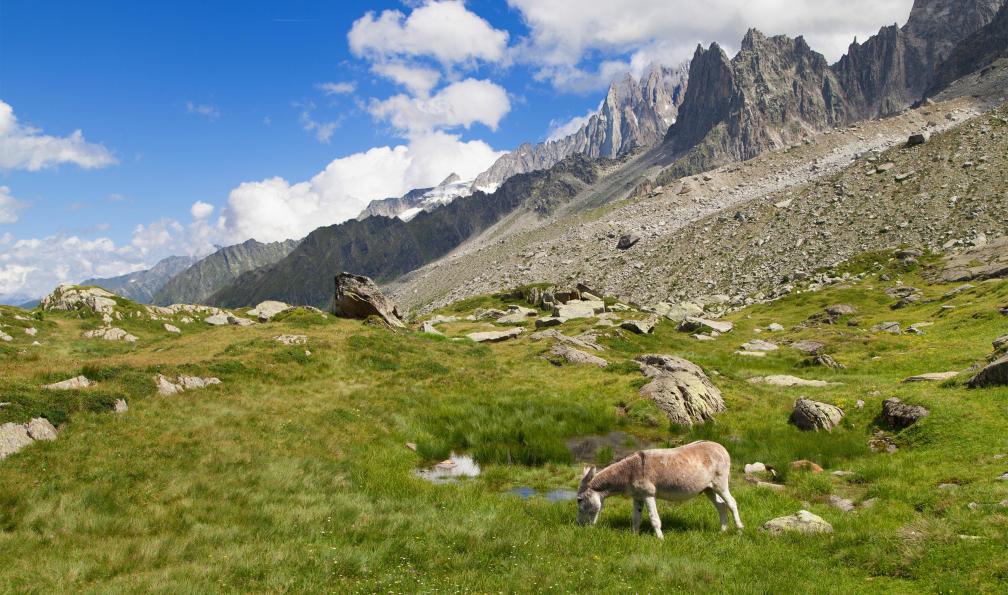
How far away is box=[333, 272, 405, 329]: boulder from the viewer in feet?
185

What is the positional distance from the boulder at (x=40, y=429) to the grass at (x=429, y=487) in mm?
335

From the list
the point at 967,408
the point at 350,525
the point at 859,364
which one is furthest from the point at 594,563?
the point at 859,364

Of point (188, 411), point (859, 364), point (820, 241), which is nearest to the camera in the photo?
point (188, 411)

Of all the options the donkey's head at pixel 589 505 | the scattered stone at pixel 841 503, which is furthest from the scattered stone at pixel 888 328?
the donkey's head at pixel 589 505

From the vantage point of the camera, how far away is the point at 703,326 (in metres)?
56.3

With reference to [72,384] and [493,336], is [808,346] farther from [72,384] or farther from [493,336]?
[72,384]

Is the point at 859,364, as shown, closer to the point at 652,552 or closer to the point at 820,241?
the point at 652,552

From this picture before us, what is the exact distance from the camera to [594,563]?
438 inches

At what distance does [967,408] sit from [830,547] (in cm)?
1105

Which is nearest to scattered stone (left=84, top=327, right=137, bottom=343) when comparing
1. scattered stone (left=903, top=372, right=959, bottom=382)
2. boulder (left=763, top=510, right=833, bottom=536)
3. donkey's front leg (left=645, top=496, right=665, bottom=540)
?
donkey's front leg (left=645, top=496, right=665, bottom=540)

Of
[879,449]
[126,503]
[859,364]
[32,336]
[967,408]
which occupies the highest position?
[32,336]

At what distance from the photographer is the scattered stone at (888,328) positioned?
43.7 m

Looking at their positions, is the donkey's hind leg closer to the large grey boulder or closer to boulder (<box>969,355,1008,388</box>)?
the large grey boulder

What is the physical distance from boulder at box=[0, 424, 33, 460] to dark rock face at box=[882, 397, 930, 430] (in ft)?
97.0
